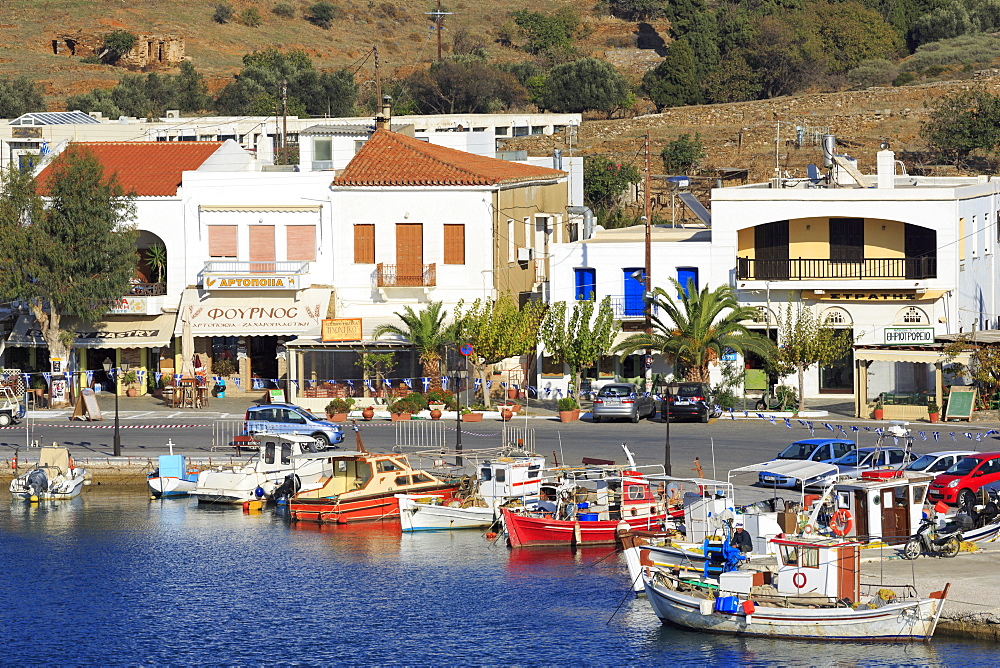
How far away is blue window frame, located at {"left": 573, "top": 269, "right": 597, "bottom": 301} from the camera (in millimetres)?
58594

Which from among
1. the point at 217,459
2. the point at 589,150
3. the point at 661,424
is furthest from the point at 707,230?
the point at 589,150

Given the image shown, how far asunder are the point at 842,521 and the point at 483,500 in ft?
35.1

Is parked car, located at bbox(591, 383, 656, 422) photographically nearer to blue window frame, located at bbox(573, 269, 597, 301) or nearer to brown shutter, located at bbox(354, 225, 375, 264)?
blue window frame, located at bbox(573, 269, 597, 301)

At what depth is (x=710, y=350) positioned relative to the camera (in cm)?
5447

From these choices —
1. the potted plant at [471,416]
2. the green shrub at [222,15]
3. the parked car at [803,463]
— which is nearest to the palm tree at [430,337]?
the potted plant at [471,416]

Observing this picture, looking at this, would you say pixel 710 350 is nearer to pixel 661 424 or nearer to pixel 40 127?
pixel 661 424

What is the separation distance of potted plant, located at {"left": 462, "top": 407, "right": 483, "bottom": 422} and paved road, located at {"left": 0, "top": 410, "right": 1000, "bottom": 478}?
38cm

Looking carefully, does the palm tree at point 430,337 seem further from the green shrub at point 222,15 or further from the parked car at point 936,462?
the green shrub at point 222,15

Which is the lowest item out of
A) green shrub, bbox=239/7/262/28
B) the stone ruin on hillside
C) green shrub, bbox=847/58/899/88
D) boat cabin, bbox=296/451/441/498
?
boat cabin, bbox=296/451/441/498

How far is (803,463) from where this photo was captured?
39.0 m

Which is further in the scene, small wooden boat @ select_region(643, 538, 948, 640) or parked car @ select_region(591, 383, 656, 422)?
parked car @ select_region(591, 383, 656, 422)

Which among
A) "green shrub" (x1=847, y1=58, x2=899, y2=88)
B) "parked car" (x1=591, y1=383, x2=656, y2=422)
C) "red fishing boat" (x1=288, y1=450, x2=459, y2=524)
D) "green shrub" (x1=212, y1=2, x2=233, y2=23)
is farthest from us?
"green shrub" (x1=212, y1=2, x2=233, y2=23)

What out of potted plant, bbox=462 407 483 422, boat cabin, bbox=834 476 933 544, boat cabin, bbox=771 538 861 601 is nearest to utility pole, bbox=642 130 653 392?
potted plant, bbox=462 407 483 422

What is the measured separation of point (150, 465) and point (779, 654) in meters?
22.7
